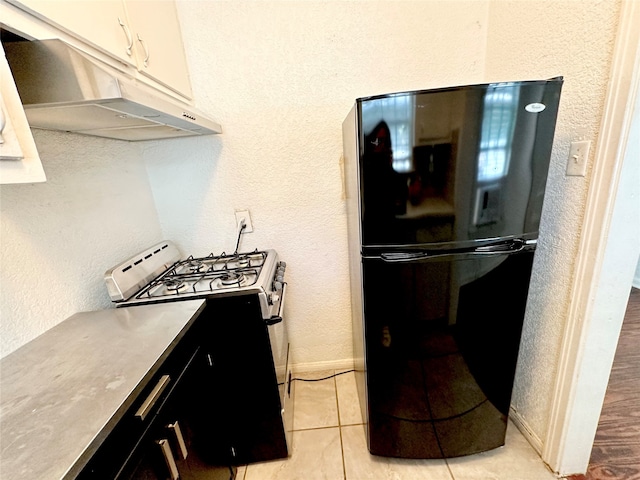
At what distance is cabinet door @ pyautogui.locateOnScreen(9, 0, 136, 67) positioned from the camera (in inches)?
27.3

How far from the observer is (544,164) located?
38.8 inches

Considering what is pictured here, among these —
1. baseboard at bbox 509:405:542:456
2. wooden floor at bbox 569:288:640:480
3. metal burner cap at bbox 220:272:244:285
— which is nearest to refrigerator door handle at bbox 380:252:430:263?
metal burner cap at bbox 220:272:244:285

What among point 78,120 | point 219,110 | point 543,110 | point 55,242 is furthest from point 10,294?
point 543,110

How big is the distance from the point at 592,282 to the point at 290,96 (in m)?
1.50

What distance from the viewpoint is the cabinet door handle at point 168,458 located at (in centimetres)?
75

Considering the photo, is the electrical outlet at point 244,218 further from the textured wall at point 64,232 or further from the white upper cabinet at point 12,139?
the white upper cabinet at point 12,139

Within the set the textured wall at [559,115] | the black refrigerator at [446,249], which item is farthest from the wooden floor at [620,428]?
the black refrigerator at [446,249]

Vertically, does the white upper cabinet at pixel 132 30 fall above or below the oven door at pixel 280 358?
above

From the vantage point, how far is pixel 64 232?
42.6 inches

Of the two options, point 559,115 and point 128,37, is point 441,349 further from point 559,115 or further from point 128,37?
point 128,37

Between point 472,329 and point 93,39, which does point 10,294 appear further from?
point 472,329

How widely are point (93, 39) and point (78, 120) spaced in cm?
24

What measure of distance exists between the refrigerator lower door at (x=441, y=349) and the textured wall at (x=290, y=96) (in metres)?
0.65

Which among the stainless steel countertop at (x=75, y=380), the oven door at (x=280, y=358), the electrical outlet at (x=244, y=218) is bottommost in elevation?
the oven door at (x=280, y=358)
